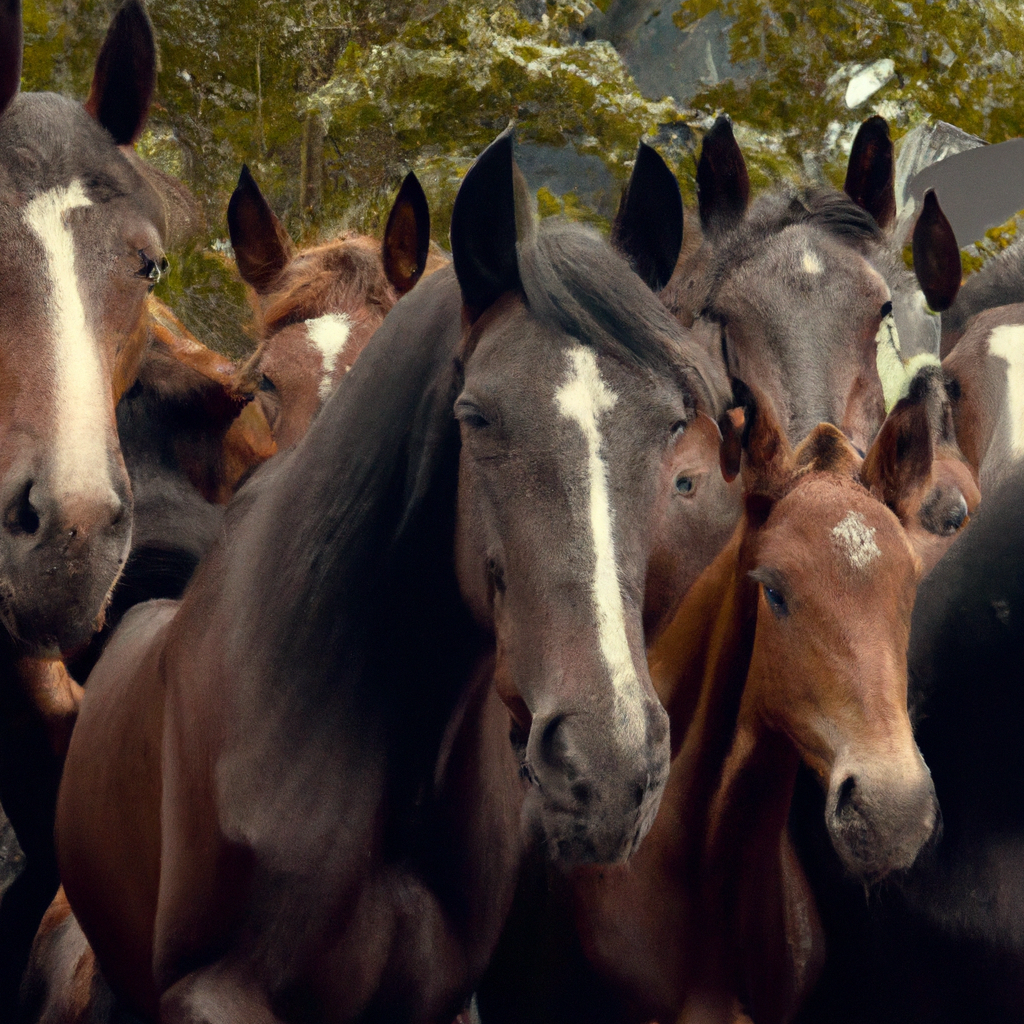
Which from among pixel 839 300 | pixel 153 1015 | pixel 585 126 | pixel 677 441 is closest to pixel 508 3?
pixel 585 126

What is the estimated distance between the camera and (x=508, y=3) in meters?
6.29

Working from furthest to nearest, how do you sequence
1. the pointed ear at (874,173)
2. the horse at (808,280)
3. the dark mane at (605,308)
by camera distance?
the pointed ear at (874,173)
the horse at (808,280)
the dark mane at (605,308)

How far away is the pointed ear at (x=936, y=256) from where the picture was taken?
3559 mm

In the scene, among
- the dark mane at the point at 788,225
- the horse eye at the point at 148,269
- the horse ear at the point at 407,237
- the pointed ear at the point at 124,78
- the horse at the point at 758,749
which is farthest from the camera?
the horse ear at the point at 407,237

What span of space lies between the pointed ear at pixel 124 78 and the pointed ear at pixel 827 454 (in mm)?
1682

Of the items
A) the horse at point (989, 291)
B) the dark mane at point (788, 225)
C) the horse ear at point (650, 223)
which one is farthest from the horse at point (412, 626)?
the horse at point (989, 291)

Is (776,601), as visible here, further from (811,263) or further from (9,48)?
(9,48)

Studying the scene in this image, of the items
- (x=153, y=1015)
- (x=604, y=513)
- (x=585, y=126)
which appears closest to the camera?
(x=604, y=513)

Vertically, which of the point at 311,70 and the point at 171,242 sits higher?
the point at 171,242

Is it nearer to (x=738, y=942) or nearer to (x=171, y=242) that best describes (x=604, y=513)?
(x=738, y=942)

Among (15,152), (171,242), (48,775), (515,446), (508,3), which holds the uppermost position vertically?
(15,152)

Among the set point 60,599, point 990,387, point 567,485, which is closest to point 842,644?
point 567,485

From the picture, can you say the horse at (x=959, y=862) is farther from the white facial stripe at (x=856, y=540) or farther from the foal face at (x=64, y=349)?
the foal face at (x=64, y=349)

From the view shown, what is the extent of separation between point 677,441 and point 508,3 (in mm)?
5008
